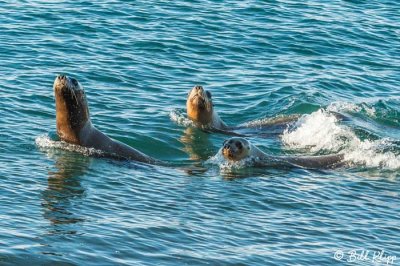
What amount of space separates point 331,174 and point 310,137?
264 cm

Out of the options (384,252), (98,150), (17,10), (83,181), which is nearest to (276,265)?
(384,252)

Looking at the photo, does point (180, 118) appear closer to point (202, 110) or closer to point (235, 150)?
point (202, 110)

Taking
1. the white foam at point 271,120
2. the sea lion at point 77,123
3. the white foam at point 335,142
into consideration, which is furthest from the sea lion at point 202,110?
the sea lion at point 77,123

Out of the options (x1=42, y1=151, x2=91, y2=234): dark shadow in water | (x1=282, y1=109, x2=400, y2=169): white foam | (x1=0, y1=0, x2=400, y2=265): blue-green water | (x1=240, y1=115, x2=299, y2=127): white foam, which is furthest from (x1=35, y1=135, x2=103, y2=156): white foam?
(x1=240, y1=115, x2=299, y2=127): white foam

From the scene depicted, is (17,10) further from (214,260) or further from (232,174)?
(214,260)

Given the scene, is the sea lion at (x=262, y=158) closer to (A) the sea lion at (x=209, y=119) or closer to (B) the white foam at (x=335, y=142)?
(B) the white foam at (x=335, y=142)

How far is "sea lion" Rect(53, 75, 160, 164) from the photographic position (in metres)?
17.0

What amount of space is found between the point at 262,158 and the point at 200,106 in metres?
3.22

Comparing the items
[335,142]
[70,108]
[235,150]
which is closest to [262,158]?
[235,150]

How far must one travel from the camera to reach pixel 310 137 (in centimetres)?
1947

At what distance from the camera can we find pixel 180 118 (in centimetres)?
2027

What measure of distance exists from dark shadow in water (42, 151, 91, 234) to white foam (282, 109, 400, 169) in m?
4.45

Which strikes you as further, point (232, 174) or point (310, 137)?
point (310, 137)

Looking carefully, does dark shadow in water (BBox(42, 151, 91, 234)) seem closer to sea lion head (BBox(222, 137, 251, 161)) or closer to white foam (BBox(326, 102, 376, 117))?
sea lion head (BBox(222, 137, 251, 161))
